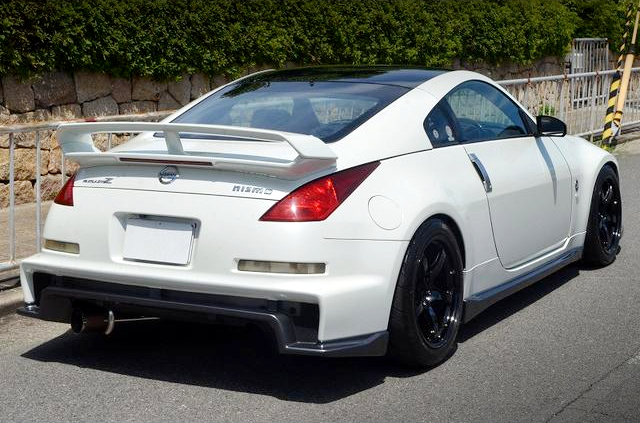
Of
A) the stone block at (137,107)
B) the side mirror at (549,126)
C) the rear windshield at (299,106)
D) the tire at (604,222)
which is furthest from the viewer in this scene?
the stone block at (137,107)

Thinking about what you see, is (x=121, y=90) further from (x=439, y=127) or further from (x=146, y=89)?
(x=439, y=127)

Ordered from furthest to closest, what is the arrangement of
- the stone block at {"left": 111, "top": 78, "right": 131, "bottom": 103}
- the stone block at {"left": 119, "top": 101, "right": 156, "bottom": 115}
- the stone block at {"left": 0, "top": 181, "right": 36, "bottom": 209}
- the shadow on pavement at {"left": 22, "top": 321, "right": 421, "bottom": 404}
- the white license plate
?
the stone block at {"left": 119, "top": 101, "right": 156, "bottom": 115}, the stone block at {"left": 111, "top": 78, "right": 131, "bottom": 103}, the stone block at {"left": 0, "top": 181, "right": 36, "bottom": 209}, the shadow on pavement at {"left": 22, "top": 321, "right": 421, "bottom": 404}, the white license plate

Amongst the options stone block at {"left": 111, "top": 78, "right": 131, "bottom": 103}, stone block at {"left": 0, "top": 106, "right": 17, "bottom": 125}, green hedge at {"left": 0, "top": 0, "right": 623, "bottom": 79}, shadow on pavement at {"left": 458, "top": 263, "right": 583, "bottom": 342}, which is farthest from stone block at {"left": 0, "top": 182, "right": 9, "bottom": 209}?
shadow on pavement at {"left": 458, "top": 263, "right": 583, "bottom": 342}

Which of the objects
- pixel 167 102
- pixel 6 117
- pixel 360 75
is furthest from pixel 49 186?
pixel 360 75

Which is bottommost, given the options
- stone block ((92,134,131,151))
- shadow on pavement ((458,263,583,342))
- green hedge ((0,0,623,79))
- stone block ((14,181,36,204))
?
shadow on pavement ((458,263,583,342))

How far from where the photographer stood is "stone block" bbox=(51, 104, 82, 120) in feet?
36.0

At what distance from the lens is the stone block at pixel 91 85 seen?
11218 mm

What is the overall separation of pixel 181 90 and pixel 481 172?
7.01 meters

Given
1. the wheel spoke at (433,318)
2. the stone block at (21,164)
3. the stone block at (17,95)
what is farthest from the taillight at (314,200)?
the stone block at (17,95)

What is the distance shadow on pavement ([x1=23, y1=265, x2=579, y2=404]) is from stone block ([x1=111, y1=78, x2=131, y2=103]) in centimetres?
567

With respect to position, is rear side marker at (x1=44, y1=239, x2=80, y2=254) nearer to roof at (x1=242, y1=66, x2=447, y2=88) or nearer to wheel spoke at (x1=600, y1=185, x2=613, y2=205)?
roof at (x1=242, y1=66, x2=447, y2=88)

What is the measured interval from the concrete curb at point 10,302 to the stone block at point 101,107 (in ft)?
15.5

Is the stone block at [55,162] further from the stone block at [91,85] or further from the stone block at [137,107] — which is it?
the stone block at [137,107]

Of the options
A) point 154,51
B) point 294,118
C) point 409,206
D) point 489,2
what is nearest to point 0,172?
point 154,51
